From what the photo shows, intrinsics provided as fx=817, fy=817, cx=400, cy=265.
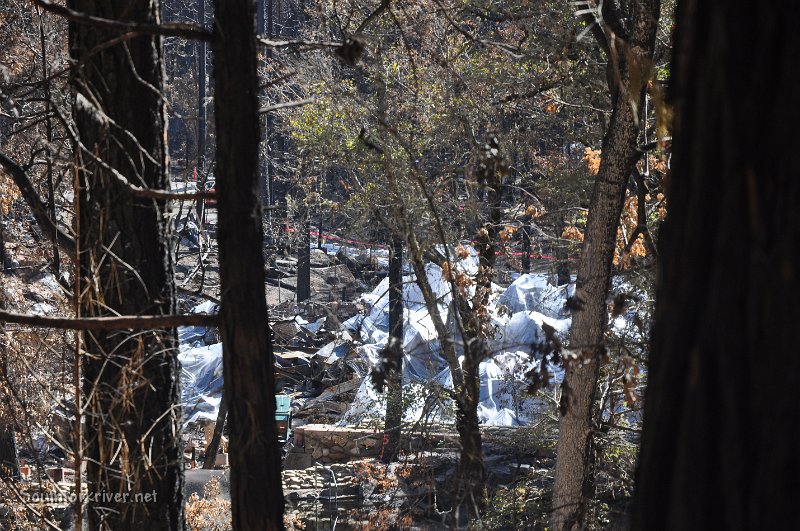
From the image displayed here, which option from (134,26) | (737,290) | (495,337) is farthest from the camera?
(495,337)

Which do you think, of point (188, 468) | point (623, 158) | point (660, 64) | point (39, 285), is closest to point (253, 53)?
point (623, 158)

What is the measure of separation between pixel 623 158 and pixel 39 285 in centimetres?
879

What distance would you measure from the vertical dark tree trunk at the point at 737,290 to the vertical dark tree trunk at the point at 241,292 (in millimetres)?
2192

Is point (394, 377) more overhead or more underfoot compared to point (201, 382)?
more overhead

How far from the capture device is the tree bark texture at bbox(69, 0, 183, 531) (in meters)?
4.65

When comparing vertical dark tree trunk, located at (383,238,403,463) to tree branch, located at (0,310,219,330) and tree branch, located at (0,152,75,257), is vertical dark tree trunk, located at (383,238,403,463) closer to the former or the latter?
tree branch, located at (0,310,219,330)

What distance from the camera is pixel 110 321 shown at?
144 inches

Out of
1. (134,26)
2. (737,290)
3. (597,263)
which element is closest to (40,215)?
(134,26)

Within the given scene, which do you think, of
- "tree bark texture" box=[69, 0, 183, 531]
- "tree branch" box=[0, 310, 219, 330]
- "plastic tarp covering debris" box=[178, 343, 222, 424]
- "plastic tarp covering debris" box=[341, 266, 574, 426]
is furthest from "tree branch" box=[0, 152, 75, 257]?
"plastic tarp covering debris" box=[178, 343, 222, 424]

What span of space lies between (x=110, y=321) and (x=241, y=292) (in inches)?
23.9

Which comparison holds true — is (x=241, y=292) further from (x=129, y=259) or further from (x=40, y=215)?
(x=40, y=215)

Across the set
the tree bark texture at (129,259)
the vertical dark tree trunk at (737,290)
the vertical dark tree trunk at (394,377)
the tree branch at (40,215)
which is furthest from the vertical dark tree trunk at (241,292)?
the vertical dark tree trunk at (737,290)

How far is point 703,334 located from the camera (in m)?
1.70

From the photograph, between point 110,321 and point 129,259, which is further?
point 129,259
